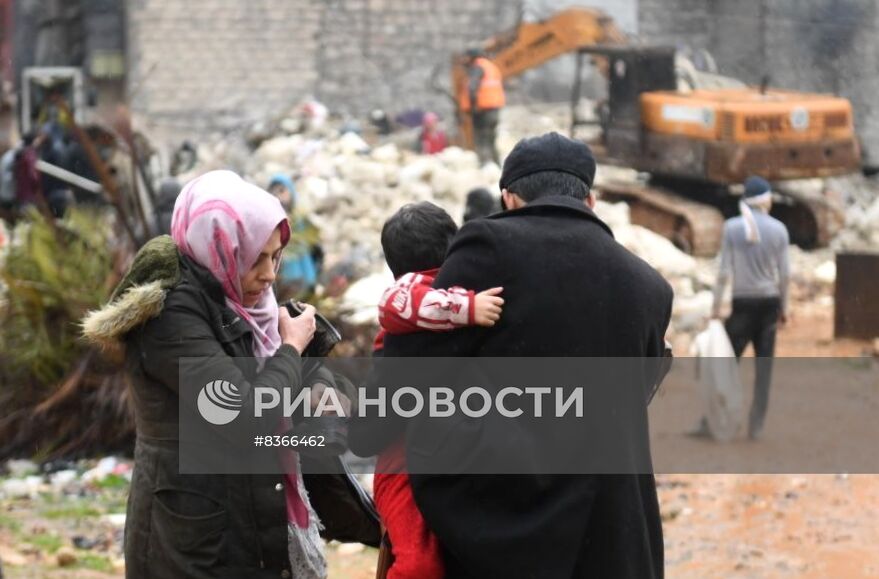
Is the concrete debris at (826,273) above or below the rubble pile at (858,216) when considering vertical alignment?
below

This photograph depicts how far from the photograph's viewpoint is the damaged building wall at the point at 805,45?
22.3 meters

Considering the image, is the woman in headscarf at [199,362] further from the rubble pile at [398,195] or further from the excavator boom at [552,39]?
the excavator boom at [552,39]

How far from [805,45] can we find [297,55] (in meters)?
7.97

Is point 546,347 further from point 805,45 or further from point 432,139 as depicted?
point 805,45

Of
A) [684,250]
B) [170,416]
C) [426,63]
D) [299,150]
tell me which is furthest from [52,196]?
[170,416]

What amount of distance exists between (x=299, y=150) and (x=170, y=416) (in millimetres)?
16388

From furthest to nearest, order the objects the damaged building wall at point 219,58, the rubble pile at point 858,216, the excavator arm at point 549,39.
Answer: the damaged building wall at point 219,58, the excavator arm at point 549,39, the rubble pile at point 858,216

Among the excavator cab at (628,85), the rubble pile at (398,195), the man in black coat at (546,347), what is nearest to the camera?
the man in black coat at (546,347)

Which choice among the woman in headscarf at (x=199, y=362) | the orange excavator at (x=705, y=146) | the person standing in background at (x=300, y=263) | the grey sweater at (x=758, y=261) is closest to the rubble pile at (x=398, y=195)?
the orange excavator at (x=705, y=146)

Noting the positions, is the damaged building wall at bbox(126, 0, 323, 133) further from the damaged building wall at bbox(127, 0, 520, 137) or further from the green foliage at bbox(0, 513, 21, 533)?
the green foliage at bbox(0, 513, 21, 533)

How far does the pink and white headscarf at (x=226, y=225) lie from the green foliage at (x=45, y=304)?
15.6ft

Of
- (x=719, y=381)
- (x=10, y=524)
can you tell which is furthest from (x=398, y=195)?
(x=10, y=524)

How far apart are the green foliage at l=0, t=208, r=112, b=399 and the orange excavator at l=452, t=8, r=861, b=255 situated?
9.61 m

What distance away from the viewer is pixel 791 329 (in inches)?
531
